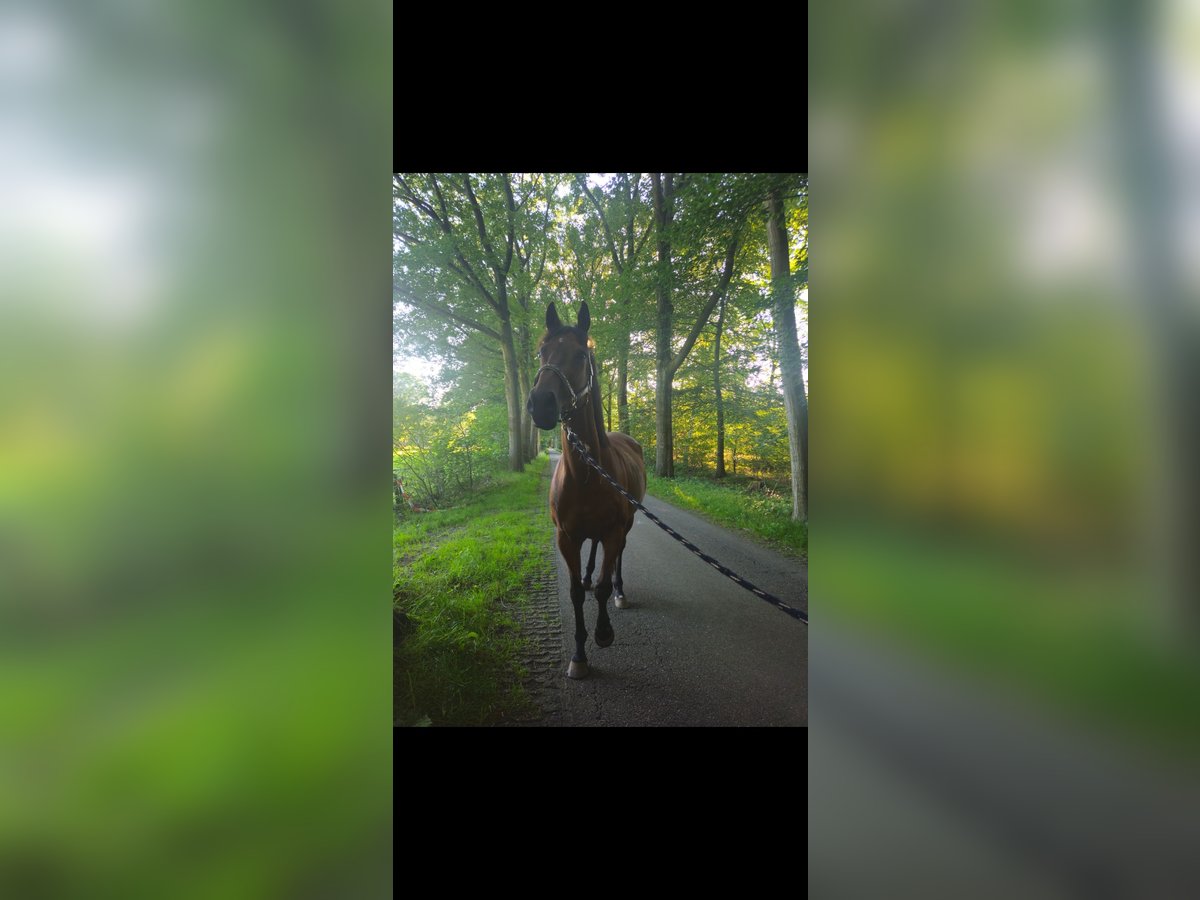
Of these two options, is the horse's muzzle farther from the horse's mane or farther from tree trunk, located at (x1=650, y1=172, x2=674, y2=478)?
tree trunk, located at (x1=650, y1=172, x2=674, y2=478)

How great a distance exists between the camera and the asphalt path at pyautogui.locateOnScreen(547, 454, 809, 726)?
1.64m

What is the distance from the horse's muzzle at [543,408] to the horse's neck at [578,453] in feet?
0.50

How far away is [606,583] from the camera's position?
1.82 meters

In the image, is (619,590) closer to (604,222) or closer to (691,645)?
(691,645)

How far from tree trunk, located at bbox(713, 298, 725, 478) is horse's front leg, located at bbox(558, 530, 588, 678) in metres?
0.89
